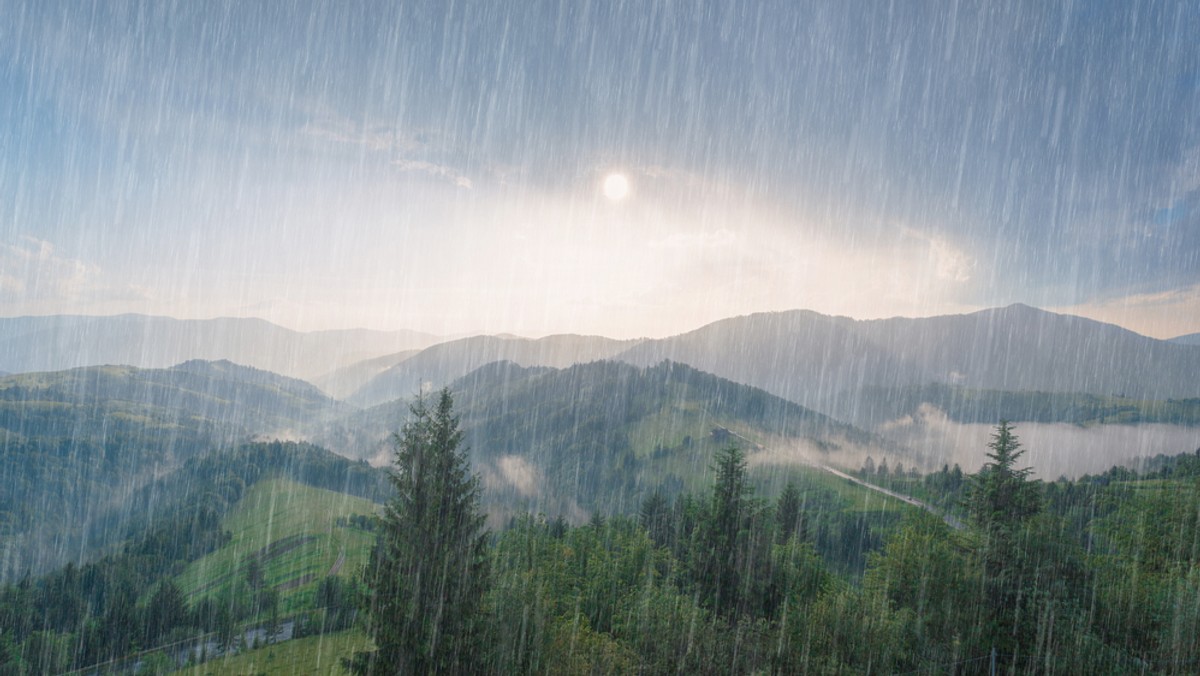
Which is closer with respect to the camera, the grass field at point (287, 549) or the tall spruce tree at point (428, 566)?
the tall spruce tree at point (428, 566)

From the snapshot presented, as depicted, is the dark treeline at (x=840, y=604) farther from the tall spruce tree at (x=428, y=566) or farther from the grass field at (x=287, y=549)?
the grass field at (x=287, y=549)

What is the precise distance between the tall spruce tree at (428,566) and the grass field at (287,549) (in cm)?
10750

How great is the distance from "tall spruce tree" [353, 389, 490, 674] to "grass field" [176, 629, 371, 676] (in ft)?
186

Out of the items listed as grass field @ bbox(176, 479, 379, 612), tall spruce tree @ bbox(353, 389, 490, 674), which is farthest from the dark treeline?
grass field @ bbox(176, 479, 379, 612)

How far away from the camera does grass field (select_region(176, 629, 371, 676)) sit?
73.3 meters

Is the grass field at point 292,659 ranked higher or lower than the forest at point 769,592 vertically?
lower

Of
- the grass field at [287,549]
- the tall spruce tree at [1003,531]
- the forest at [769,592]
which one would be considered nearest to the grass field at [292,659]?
the grass field at [287,549]

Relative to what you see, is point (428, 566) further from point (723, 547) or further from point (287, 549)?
point (287, 549)

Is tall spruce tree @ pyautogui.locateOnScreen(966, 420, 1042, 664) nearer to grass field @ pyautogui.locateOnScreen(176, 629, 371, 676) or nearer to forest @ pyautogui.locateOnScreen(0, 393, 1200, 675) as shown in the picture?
forest @ pyautogui.locateOnScreen(0, 393, 1200, 675)

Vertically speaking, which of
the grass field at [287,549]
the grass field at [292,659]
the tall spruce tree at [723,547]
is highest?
the tall spruce tree at [723,547]

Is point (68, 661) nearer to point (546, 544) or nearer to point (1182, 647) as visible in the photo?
point (546, 544)

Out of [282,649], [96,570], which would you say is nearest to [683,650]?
[282,649]

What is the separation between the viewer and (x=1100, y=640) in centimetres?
2592

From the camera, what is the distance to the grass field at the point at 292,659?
73.3 metres
